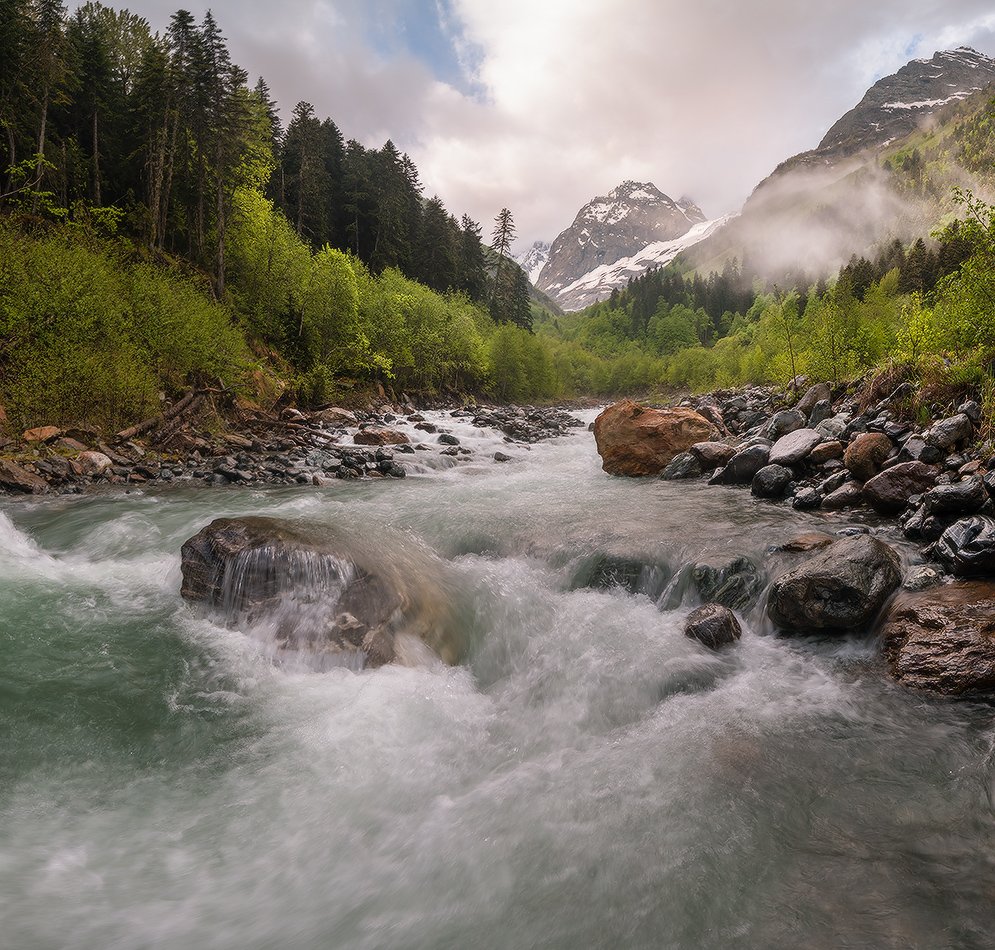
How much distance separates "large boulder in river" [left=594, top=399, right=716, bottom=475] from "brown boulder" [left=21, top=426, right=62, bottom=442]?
16.9 metres

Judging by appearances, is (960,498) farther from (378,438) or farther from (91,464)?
(378,438)

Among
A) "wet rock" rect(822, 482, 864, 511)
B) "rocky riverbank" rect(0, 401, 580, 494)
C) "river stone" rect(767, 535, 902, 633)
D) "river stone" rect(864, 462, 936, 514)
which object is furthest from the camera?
"rocky riverbank" rect(0, 401, 580, 494)

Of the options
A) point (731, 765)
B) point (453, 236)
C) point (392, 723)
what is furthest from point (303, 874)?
point (453, 236)

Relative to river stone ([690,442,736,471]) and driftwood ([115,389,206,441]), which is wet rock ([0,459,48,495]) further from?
river stone ([690,442,736,471])

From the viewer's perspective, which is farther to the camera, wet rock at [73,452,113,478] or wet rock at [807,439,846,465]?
wet rock at [73,452,113,478]

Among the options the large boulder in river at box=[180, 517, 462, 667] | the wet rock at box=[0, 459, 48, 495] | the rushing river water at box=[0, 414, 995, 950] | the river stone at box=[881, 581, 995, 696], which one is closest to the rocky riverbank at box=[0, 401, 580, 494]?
the wet rock at box=[0, 459, 48, 495]

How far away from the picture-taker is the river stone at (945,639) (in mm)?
4977

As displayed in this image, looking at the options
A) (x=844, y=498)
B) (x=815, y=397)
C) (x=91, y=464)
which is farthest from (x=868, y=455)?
(x=91, y=464)

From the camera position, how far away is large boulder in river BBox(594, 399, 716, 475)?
677 inches

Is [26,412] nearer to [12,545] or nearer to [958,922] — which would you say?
[12,545]

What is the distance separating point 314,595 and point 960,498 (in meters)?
9.38

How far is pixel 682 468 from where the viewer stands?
52.0 feet

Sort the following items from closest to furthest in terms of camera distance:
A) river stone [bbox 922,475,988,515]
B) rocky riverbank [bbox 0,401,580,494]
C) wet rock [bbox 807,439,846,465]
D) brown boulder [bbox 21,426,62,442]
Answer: river stone [bbox 922,475,988,515] → wet rock [bbox 807,439,846,465] → rocky riverbank [bbox 0,401,580,494] → brown boulder [bbox 21,426,62,442]

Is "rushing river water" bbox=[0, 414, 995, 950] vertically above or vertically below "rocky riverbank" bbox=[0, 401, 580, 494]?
below
